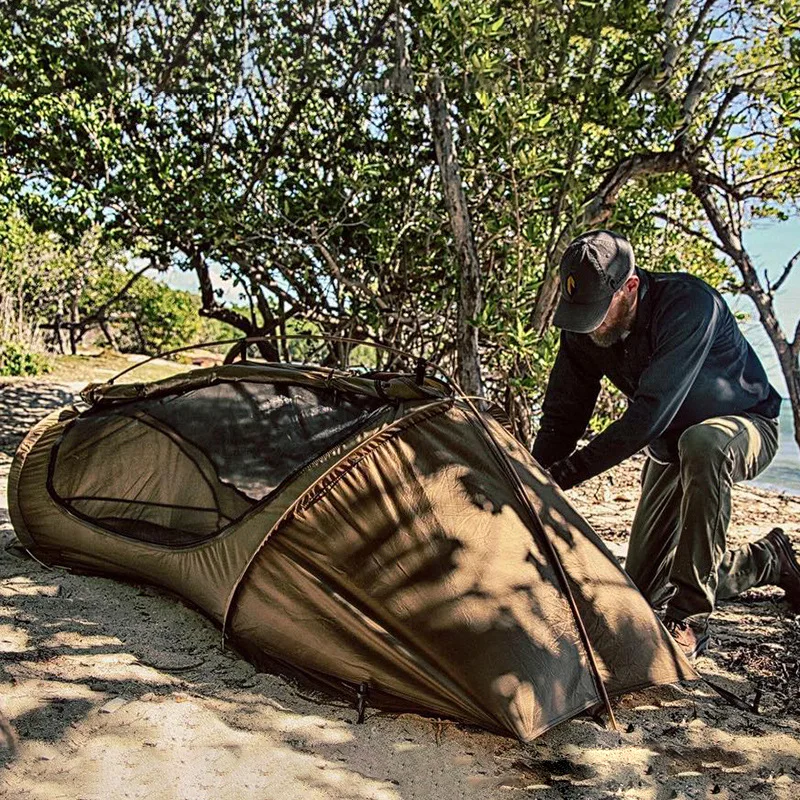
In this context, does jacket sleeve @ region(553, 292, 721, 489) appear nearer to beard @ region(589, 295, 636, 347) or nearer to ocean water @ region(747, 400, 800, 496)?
beard @ region(589, 295, 636, 347)

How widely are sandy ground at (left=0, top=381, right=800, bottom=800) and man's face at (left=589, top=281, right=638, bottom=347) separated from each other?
4.50 ft

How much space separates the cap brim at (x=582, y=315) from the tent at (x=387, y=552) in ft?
1.60

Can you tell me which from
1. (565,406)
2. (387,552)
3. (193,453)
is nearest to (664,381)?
(565,406)

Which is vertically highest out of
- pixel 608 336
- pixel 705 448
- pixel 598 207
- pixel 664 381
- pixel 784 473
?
pixel 598 207

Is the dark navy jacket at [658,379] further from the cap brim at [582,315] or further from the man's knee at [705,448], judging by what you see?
the cap brim at [582,315]

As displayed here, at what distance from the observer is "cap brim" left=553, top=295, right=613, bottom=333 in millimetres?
3229

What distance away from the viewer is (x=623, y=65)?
5.96 meters

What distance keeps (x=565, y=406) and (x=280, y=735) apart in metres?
1.90

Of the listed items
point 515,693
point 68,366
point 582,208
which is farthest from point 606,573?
point 68,366

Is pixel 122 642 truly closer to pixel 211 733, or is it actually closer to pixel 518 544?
pixel 211 733

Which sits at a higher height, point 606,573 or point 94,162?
point 94,162

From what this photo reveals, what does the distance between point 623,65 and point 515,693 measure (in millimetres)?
4859

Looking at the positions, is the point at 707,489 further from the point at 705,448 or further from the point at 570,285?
the point at 570,285

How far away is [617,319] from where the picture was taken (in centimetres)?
338
